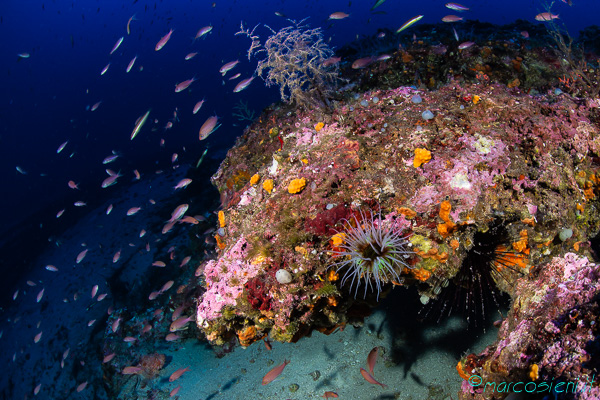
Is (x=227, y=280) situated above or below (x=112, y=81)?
below

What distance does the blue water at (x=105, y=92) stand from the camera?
2358cm

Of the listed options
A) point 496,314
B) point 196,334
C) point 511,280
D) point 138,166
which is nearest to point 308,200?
point 511,280

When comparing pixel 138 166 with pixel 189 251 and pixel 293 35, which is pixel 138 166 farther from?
pixel 293 35

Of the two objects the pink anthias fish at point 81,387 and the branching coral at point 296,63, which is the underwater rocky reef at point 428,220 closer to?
the branching coral at point 296,63

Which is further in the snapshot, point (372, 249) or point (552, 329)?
point (372, 249)

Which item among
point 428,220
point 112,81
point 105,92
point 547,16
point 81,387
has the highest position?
point 112,81

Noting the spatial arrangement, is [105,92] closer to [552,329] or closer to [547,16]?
[547,16]

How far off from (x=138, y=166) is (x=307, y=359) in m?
26.1

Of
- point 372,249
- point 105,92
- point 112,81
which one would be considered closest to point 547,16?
point 372,249

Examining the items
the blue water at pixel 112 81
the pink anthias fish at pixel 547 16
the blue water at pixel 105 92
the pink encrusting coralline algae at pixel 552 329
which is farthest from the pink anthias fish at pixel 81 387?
the blue water at pixel 112 81

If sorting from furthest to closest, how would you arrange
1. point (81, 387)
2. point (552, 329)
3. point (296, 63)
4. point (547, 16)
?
point (81, 387) → point (547, 16) → point (296, 63) → point (552, 329)

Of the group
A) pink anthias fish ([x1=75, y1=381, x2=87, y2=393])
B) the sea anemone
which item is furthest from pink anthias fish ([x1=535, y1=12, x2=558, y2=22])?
pink anthias fish ([x1=75, y1=381, x2=87, y2=393])

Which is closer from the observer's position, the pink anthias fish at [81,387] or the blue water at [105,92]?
the pink anthias fish at [81,387]

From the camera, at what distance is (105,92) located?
6869 centimetres
